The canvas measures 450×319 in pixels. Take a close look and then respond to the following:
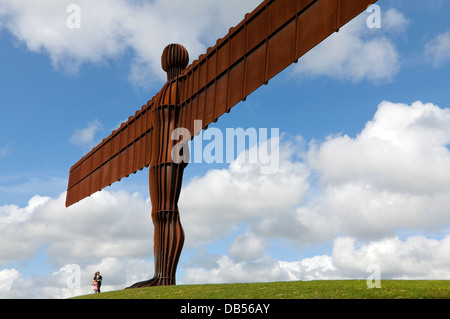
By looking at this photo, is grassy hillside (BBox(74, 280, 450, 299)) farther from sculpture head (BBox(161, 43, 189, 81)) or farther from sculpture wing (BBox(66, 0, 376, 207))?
sculpture head (BBox(161, 43, 189, 81))

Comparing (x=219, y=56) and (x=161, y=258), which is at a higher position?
(x=219, y=56)

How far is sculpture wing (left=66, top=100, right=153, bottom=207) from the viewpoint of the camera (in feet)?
67.4

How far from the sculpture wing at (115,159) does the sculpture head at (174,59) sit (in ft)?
5.01

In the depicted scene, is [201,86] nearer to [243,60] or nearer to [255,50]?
[243,60]

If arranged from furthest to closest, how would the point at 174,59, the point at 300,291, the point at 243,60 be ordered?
1. the point at 174,59
2. the point at 243,60
3. the point at 300,291

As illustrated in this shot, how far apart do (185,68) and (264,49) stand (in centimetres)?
539

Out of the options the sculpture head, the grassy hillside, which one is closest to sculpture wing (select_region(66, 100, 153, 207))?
the sculpture head

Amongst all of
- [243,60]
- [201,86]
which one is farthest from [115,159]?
[243,60]

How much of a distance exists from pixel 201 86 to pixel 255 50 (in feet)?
9.78

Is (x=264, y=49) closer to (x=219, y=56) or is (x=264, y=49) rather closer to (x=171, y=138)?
(x=219, y=56)

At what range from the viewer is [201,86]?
17688 millimetres

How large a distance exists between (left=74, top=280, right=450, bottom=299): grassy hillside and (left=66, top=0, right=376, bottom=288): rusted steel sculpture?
244 cm
